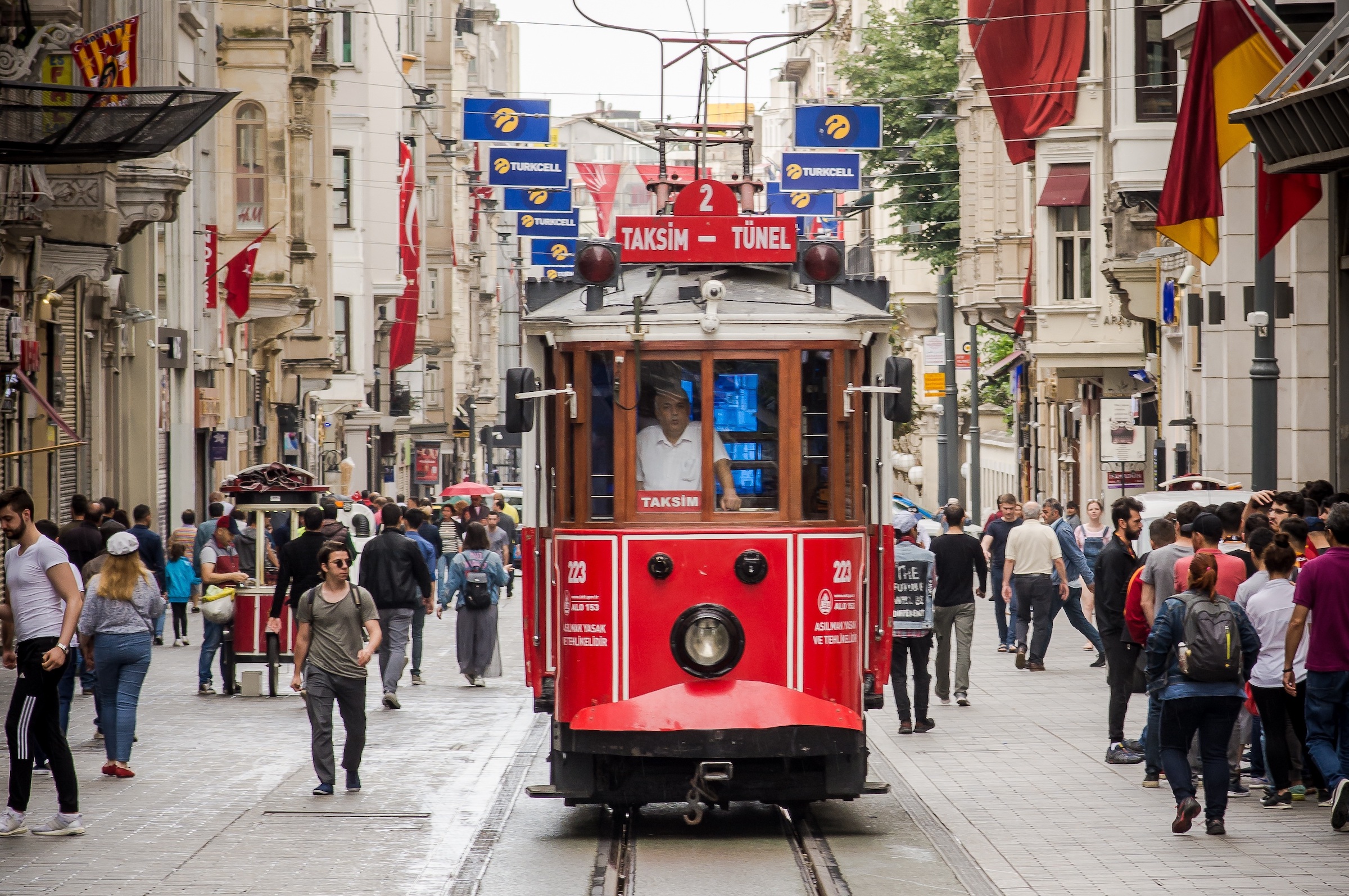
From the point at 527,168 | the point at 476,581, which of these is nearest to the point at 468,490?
the point at 527,168

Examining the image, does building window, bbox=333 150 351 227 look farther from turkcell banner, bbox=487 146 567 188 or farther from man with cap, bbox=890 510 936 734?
man with cap, bbox=890 510 936 734

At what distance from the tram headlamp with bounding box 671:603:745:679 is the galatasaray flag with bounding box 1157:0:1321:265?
10.4 meters

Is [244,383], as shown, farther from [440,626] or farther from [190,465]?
[440,626]

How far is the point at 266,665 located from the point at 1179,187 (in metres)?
10.4

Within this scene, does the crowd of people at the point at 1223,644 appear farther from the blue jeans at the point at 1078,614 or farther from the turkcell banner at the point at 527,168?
the turkcell banner at the point at 527,168

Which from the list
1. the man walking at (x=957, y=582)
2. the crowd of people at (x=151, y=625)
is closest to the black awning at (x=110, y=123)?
the crowd of people at (x=151, y=625)

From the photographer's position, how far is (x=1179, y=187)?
21.2m

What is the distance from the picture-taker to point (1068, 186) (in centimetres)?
3891

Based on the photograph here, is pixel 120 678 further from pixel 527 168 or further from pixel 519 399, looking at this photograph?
pixel 527 168

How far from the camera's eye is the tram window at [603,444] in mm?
11312

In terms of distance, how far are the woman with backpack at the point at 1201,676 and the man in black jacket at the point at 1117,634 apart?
9.12ft

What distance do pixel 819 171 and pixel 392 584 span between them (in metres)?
20.4

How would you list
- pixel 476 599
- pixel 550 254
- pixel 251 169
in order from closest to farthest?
1. pixel 476 599
2. pixel 251 169
3. pixel 550 254

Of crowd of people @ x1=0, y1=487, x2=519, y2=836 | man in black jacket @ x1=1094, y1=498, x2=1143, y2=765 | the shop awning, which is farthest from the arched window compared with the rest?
man in black jacket @ x1=1094, y1=498, x2=1143, y2=765
